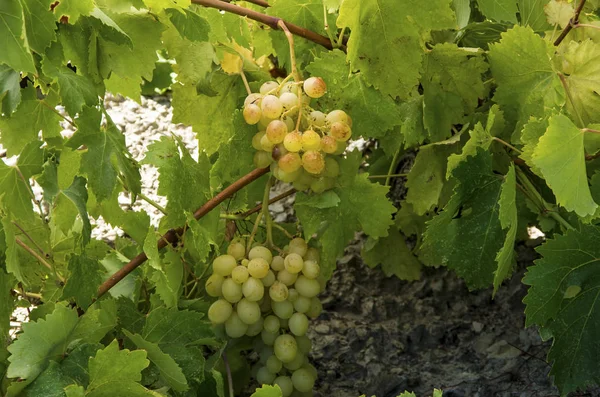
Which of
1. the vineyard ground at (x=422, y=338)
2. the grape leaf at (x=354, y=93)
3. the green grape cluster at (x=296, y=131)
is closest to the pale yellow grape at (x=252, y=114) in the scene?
the green grape cluster at (x=296, y=131)

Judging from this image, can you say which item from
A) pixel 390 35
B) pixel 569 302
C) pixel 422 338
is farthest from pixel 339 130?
pixel 422 338

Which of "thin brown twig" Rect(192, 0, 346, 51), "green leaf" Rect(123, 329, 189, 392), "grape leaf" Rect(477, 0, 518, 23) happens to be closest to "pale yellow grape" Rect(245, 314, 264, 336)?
"green leaf" Rect(123, 329, 189, 392)

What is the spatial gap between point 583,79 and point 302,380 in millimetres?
513

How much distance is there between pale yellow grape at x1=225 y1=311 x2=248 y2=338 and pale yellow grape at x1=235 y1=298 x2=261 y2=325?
1 cm

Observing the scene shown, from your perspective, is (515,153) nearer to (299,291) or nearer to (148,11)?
(299,291)

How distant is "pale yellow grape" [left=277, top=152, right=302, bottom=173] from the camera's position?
0.95 metres

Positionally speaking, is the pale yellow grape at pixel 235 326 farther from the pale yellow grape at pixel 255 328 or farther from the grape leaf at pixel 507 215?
the grape leaf at pixel 507 215

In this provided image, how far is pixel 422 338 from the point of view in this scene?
1.30m

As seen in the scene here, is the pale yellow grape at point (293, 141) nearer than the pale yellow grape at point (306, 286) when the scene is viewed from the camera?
Yes

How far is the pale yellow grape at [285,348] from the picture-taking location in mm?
1058

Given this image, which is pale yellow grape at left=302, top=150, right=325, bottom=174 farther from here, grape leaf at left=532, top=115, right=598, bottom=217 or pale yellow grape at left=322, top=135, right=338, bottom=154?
grape leaf at left=532, top=115, right=598, bottom=217

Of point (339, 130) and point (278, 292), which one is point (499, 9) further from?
point (278, 292)

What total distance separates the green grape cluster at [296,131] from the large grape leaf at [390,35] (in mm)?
61

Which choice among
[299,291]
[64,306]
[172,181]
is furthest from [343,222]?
[64,306]
